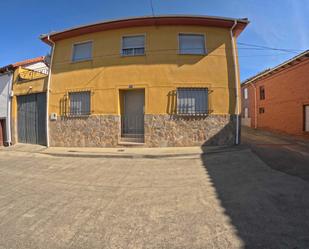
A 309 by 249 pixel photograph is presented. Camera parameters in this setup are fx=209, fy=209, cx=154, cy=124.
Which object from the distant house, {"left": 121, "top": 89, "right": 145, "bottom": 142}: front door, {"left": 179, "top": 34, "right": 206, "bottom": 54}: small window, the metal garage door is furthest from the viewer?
the distant house

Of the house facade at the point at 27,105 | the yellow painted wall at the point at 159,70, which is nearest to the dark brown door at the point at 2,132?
the house facade at the point at 27,105

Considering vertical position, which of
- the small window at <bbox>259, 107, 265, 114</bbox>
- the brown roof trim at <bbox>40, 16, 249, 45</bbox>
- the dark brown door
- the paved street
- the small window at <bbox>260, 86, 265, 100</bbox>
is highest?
the brown roof trim at <bbox>40, 16, 249, 45</bbox>

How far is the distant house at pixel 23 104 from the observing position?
1221 cm

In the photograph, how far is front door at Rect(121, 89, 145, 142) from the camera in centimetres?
1059

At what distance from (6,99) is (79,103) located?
6.30m

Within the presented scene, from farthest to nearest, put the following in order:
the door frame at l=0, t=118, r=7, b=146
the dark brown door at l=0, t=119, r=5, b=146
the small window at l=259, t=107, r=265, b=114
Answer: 1. the small window at l=259, t=107, r=265, b=114
2. the dark brown door at l=0, t=119, r=5, b=146
3. the door frame at l=0, t=118, r=7, b=146

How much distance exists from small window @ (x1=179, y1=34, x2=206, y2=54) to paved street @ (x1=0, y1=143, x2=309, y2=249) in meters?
5.83

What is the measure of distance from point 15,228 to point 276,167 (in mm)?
6322

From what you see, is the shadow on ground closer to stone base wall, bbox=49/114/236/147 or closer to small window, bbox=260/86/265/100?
stone base wall, bbox=49/114/236/147

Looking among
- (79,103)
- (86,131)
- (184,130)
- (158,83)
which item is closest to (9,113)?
(79,103)

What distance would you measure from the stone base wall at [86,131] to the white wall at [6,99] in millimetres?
4216

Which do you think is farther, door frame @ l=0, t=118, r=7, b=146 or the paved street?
door frame @ l=0, t=118, r=7, b=146

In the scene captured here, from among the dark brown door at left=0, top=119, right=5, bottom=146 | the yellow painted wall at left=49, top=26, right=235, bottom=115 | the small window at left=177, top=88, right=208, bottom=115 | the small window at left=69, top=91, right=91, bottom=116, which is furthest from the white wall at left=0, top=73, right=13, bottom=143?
the small window at left=177, top=88, right=208, bottom=115

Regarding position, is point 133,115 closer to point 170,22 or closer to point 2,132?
point 170,22
